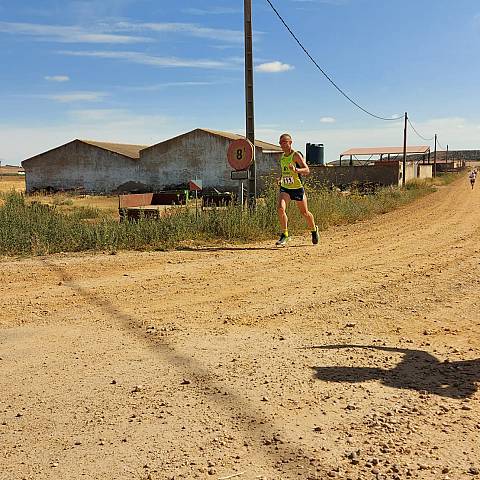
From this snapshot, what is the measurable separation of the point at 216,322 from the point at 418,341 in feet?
5.40

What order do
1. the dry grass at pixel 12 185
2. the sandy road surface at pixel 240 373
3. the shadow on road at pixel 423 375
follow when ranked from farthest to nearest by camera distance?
the dry grass at pixel 12 185 < the shadow on road at pixel 423 375 < the sandy road surface at pixel 240 373

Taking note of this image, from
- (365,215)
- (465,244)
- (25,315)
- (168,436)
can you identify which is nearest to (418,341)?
(168,436)

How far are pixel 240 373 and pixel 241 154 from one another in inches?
290

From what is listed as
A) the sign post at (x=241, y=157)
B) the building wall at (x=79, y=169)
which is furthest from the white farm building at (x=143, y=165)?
the sign post at (x=241, y=157)

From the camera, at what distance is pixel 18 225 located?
9.05 m

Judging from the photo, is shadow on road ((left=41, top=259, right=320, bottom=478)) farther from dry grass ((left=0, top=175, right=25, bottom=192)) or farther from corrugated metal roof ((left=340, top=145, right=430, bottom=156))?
Result: corrugated metal roof ((left=340, top=145, right=430, bottom=156))

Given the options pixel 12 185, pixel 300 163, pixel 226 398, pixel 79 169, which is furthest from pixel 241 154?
pixel 12 185

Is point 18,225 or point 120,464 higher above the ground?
point 18,225

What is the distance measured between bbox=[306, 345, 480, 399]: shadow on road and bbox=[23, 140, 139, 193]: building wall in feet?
141

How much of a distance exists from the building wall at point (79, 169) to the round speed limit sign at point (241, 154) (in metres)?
35.8

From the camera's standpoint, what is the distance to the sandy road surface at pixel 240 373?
261 centimetres

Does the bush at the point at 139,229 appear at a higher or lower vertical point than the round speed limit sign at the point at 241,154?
lower

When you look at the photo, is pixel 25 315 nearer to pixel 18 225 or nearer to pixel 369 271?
pixel 369 271

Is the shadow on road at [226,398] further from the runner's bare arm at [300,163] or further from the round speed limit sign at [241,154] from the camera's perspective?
the round speed limit sign at [241,154]
